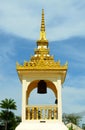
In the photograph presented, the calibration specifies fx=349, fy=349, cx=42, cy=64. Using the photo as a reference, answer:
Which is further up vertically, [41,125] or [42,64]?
[42,64]

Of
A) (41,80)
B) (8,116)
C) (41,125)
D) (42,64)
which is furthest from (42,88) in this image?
(8,116)

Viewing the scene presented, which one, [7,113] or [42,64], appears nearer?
[42,64]

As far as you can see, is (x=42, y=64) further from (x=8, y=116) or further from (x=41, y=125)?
(x=8, y=116)

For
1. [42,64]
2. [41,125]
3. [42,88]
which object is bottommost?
[41,125]

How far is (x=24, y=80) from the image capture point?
15.1 meters

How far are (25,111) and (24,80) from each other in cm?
135

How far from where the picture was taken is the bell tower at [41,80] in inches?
573

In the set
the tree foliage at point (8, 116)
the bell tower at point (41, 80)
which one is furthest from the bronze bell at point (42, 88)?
the tree foliage at point (8, 116)

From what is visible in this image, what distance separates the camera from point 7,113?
55344mm

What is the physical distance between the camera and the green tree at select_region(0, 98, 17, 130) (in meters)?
53.8

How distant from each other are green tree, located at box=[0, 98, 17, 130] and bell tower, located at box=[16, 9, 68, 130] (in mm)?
38776

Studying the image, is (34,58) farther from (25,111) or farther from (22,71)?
(25,111)

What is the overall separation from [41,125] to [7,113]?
41600 mm

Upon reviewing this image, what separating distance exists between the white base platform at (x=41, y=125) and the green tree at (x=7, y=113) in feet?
128
